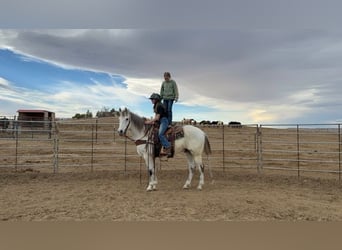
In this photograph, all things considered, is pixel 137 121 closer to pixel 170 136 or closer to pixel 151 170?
pixel 170 136

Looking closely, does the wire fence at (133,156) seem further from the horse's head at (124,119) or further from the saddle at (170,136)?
the horse's head at (124,119)

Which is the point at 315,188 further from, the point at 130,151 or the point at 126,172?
the point at 130,151

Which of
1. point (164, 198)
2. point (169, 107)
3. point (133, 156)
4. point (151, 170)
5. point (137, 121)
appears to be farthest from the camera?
point (133, 156)

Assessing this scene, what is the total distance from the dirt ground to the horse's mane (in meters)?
1.14

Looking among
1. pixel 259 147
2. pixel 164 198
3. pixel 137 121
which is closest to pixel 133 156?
pixel 259 147

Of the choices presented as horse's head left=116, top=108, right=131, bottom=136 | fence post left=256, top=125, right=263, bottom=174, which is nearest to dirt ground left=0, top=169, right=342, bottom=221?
fence post left=256, top=125, right=263, bottom=174

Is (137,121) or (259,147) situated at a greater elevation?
(137,121)

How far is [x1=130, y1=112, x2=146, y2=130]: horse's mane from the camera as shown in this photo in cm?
550

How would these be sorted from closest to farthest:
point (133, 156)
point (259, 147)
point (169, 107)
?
point (169, 107) → point (259, 147) → point (133, 156)

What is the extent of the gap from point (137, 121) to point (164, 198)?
5.21ft

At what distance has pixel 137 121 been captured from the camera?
5.53 metres

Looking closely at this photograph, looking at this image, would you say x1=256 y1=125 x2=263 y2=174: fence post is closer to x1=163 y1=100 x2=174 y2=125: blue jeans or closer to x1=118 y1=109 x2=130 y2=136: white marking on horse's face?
x1=163 y1=100 x2=174 y2=125: blue jeans

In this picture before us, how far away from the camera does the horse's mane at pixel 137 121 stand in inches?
216

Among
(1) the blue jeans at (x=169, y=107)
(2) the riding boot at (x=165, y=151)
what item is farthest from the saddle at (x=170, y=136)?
(1) the blue jeans at (x=169, y=107)
